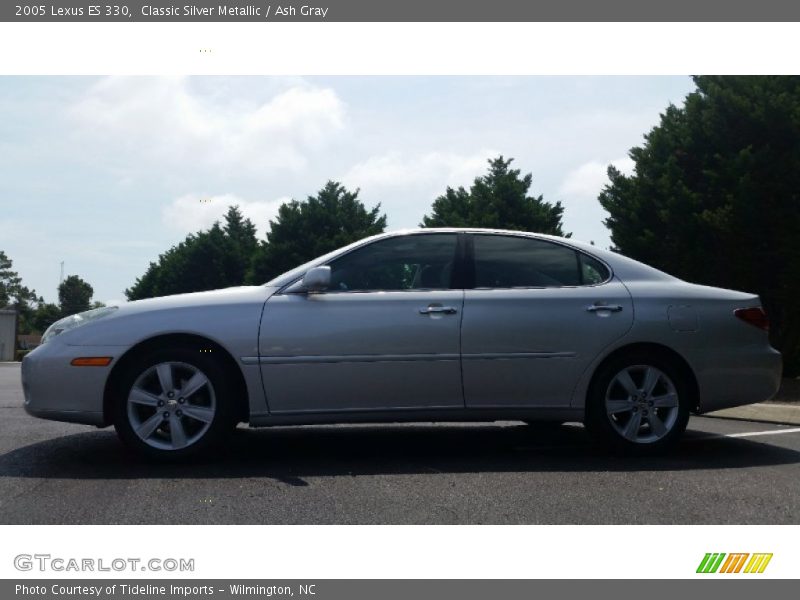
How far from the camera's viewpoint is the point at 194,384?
5895 mm

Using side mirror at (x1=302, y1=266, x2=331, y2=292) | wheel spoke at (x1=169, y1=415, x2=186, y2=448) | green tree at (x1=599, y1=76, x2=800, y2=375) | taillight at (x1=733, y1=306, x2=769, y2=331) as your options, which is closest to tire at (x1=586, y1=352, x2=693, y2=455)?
taillight at (x1=733, y1=306, x2=769, y2=331)

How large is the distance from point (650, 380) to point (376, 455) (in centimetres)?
189

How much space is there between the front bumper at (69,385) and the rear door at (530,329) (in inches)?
88.1

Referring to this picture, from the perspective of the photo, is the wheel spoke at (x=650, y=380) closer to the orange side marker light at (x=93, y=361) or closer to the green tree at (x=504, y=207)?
the orange side marker light at (x=93, y=361)

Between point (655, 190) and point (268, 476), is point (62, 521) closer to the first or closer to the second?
point (268, 476)

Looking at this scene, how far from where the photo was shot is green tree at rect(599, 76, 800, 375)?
1711cm

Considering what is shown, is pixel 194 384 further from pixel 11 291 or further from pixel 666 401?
pixel 11 291

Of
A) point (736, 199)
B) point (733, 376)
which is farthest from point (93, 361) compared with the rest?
point (736, 199)

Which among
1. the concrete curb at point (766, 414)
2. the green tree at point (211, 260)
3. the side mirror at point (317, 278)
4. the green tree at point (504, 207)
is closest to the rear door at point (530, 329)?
the side mirror at point (317, 278)

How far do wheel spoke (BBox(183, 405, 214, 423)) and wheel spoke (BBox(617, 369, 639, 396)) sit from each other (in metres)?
2.65

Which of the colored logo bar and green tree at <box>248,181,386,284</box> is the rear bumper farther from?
green tree at <box>248,181,386,284</box>

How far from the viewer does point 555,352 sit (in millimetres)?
6188
